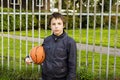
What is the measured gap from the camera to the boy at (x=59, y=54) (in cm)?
426

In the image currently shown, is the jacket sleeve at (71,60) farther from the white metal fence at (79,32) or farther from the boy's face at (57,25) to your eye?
the white metal fence at (79,32)

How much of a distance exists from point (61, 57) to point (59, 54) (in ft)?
0.15

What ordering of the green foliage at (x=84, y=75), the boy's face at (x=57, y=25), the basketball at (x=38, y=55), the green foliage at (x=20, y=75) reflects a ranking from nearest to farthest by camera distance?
1. the boy's face at (x=57, y=25)
2. the basketball at (x=38, y=55)
3. the green foliage at (x=84, y=75)
4. the green foliage at (x=20, y=75)

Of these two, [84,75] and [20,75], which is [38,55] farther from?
[20,75]

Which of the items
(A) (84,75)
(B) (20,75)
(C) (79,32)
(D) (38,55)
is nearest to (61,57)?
(D) (38,55)

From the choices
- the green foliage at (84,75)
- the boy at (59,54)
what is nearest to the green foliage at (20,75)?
the green foliage at (84,75)

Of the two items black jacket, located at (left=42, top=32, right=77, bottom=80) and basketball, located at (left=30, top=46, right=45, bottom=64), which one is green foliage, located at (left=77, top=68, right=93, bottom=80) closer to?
basketball, located at (left=30, top=46, right=45, bottom=64)

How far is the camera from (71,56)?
427 centimetres

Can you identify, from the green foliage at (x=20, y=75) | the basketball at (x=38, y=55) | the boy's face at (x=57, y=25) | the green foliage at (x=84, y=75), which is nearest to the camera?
the boy's face at (x=57, y=25)

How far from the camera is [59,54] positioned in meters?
4.32

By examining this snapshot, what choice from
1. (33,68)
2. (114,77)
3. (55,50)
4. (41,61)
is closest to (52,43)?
(55,50)

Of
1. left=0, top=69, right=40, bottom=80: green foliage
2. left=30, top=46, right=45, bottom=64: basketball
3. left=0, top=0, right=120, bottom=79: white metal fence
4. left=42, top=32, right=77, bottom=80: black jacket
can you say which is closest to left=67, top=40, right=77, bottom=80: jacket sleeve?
left=42, top=32, right=77, bottom=80: black jacket

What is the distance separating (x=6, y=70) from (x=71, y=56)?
13.5 feet

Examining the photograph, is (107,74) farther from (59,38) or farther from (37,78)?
(59,38)
